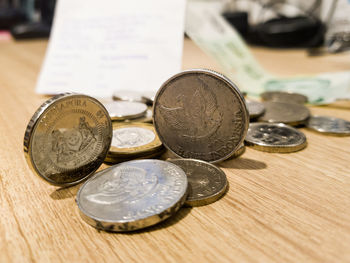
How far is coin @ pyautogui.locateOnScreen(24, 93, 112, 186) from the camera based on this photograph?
60 centimetres

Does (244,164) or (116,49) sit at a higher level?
(116,49)

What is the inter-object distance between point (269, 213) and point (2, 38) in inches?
127

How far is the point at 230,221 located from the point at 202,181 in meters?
0.12

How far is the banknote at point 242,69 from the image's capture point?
1.20 m

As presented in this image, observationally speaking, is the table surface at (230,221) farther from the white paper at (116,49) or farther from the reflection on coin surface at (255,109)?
the white paper at (116,49)

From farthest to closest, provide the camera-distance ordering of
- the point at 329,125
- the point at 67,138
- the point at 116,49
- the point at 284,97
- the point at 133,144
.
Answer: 1. the point at 116,49
2. the point at 284,97
3. the point at 329,125
4. the point at 133,144
5. the point at 67,138

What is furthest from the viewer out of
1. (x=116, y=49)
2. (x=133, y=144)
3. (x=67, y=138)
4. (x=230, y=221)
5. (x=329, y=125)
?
(x=116, y=49)

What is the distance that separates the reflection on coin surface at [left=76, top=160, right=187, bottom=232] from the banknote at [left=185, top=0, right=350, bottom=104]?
727mm

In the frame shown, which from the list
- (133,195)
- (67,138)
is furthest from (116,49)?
(133,195)

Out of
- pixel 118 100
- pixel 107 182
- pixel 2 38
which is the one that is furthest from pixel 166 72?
pixel 2 38

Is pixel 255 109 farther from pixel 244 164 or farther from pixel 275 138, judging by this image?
pixel 244 164

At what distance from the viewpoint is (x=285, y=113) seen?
0.98 metres

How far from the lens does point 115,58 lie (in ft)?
4.31

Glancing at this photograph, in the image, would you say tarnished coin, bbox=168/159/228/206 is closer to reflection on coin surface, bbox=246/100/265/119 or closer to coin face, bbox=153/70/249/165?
coin face, bbox=153/70/249/165
